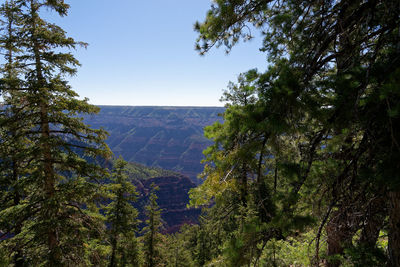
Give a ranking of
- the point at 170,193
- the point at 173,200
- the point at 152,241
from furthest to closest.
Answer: the point at 173,200
the point at 170,193
the point at 152,241

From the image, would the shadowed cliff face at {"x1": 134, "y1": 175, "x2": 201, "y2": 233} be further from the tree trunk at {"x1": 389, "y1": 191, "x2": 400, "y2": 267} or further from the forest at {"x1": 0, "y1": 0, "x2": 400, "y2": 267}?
the tree trunk at {"x1": 389, "y1": 191, "x2": 400, "y2": 267}

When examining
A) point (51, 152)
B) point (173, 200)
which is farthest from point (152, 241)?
point (173, 200)

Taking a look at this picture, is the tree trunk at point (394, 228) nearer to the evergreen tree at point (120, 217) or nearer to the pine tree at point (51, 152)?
the pine tree at point (51, 152)

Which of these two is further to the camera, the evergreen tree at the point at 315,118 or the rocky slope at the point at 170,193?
the rocky slope at the point at 170,193

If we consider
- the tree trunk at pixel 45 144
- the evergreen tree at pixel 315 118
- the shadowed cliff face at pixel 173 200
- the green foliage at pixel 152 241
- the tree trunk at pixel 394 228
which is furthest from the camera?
the shadowed cliff face at pixel 173 200

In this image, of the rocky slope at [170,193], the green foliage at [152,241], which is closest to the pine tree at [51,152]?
the green foliage at [152,241]

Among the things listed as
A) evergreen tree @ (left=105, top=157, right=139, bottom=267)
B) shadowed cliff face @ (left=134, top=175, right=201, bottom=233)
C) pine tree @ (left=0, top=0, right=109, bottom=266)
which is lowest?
shadowed cliff face @ (left=134, top=175, right=201, bottom=233)

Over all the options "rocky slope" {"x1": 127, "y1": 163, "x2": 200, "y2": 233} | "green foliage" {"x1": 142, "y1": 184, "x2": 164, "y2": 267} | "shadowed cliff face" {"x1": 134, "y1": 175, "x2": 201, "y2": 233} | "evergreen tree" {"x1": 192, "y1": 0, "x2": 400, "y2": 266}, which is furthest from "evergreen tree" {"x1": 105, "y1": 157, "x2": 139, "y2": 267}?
"shadowed cliff face" {"x1": 134, "y1": 175, "x2": 201, "y2": 233}

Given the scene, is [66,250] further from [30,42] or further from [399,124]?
[399,124]

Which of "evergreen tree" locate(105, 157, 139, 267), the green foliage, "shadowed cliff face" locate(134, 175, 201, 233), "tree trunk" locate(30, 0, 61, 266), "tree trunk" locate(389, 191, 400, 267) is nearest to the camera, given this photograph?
"tree trunk" locate(389, 191, 400, 267)

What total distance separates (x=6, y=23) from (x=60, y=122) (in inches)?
165

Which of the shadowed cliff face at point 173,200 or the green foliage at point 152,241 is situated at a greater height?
the green foliage at point 152,241

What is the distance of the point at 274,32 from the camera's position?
377 cm

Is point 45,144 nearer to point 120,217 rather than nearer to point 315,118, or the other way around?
point 315,118
